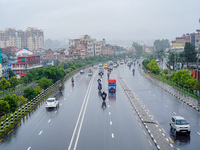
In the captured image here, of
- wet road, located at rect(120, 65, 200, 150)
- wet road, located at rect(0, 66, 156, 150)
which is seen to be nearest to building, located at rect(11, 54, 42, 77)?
wet road, located at rect(120, 65, 200, 150)

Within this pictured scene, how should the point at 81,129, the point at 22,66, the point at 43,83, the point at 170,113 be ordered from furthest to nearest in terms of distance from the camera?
the point at 22,66 < the point at 43,83 < the point at 170,113 < the point at 81,129

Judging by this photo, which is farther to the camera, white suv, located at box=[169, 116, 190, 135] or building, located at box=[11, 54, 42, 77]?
building, located at box=[11, 54, 42, 77]

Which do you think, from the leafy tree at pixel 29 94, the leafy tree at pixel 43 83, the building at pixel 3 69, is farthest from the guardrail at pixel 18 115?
the building at pixel 3 69

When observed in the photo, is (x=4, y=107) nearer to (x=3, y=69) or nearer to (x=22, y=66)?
(x=3, y=69)

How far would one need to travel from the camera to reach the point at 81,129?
26.4 metres

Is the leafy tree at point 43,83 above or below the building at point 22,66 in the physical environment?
below

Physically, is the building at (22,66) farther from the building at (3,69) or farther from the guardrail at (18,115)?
the guardrail at (18,115)

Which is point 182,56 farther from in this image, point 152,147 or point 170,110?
point 152,147

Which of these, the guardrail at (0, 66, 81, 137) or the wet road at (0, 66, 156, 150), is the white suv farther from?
the guardrail at (0, 66, 81, 137)

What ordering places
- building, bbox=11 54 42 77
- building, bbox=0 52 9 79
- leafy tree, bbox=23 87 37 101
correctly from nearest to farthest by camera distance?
leafy tree, bbox=23 87 37 101 → building, bbox=0 52 9 79 → building, bbox=11 54 42 77

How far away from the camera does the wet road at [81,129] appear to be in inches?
864

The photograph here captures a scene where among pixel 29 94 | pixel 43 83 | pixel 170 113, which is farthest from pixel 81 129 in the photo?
pixel 43 83

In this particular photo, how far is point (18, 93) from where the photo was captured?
5834 centimetres

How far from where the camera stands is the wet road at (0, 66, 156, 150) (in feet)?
72.0
